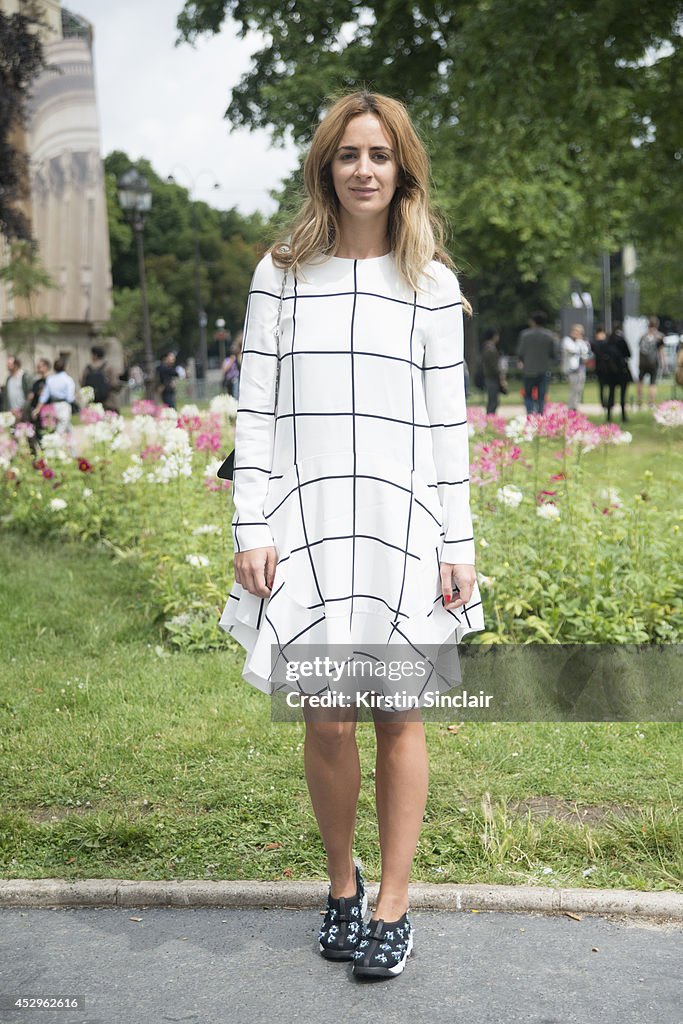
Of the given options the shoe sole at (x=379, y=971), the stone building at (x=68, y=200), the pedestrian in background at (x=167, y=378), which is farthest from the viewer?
the stone building at (x=68, y=200)

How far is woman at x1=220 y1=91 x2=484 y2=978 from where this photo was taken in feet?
9.72

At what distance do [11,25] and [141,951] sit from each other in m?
25.9

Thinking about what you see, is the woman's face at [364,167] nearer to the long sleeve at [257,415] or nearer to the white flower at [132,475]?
the long sleeve at [257,415]

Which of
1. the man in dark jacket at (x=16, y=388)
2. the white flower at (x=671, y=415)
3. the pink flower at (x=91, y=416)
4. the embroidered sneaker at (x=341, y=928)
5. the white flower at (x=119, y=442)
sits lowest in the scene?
the embroidered sneaker at (x=341, y=928)

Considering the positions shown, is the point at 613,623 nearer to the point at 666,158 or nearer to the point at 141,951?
the point at 141,951

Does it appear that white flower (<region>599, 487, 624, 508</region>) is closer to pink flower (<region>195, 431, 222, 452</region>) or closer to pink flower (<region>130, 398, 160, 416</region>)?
pink flower (<region>195, 431, 222, 452</region>)

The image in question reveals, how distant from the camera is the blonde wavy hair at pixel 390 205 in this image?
9.95ft

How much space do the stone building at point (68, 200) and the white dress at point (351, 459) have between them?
38.2 metres

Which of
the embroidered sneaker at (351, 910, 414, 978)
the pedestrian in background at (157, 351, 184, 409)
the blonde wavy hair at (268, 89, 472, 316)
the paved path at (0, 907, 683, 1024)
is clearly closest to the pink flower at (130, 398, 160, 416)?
the paved path at (0, 907, 683, 1024)

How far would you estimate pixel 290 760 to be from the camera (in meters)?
4.71

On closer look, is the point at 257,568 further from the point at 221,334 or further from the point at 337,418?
the point at 221,334

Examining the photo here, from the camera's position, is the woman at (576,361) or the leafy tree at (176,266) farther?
the leafy tree at (176,266)

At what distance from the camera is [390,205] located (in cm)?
311

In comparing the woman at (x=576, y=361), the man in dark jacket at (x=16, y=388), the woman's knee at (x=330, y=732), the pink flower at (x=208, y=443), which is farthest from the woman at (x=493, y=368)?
the woman's knee at (x=330, y=732)
